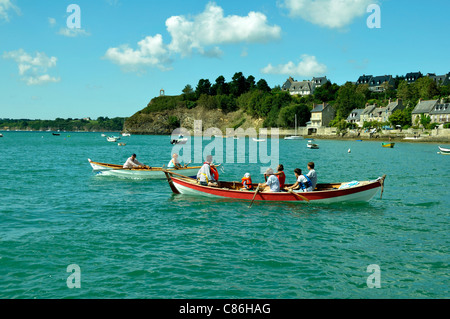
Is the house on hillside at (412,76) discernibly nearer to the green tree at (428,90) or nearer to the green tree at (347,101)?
the green tree at (347,101)

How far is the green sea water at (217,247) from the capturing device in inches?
426

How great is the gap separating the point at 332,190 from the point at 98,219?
12.7 m

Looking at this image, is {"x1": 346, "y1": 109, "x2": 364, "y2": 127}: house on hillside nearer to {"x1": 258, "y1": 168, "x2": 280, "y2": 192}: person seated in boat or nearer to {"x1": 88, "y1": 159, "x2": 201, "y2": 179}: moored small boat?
{"x1": 88, "y1": 159, "x2": 201, "y2": 179}: moored small boat

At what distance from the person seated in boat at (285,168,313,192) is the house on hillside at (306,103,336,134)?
439 feet

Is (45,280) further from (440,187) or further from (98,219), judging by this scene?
(440,187)

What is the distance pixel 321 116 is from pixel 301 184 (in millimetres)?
134369

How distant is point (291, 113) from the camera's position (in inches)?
6196

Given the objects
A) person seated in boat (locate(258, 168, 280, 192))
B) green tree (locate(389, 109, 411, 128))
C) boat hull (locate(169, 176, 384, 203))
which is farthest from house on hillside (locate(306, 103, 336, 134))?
person seated in boat (locate(258, 168, 280, 192))

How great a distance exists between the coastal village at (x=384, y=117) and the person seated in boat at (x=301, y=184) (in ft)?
Answer: 311

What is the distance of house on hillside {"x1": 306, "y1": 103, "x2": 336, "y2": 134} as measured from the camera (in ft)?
492

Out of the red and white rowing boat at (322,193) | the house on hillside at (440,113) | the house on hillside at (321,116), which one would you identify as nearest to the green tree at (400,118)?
the house on hillside at (440,113)
